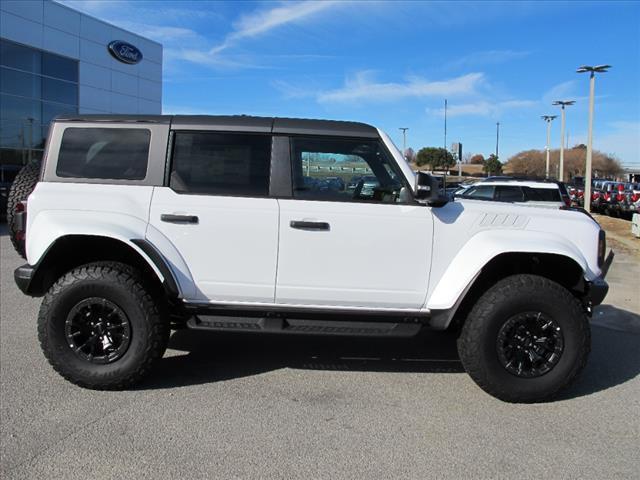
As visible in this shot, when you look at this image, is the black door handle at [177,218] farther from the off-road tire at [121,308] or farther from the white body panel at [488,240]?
the white body panel at [488,240]

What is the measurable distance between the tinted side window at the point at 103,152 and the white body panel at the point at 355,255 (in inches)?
47.3

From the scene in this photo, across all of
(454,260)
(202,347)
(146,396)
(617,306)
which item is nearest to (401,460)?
(454,260)

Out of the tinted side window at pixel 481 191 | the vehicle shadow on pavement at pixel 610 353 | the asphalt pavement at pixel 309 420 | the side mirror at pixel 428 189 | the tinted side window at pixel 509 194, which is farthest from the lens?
the tinted side window at pixel 481 191

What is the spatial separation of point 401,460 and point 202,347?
2.58 metres

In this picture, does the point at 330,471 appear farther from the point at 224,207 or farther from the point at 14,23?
the point at 14,23

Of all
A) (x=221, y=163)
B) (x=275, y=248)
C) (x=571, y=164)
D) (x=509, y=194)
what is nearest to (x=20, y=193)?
(x=221, y=163)

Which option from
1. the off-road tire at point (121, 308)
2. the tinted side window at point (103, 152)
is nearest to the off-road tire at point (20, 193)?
the tinted side window at point (103, 152)

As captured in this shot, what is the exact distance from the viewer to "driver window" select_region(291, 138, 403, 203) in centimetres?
412

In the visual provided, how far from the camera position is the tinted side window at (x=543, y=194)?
13.0 meters

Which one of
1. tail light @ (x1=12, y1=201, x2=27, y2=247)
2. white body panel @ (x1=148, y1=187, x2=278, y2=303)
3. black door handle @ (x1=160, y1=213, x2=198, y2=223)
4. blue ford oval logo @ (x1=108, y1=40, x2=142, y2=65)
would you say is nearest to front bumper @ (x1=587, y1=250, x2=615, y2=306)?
white body panel @ (x1=148, y1=187, x2=278, y2=303)

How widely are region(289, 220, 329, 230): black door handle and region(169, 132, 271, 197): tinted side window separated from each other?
0.33 m

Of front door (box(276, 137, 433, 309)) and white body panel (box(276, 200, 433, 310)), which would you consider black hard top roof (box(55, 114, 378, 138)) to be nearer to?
front door (box(276, 137, 433, 309))

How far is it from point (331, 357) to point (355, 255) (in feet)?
4.45

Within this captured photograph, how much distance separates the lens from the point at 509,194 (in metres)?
13.5
